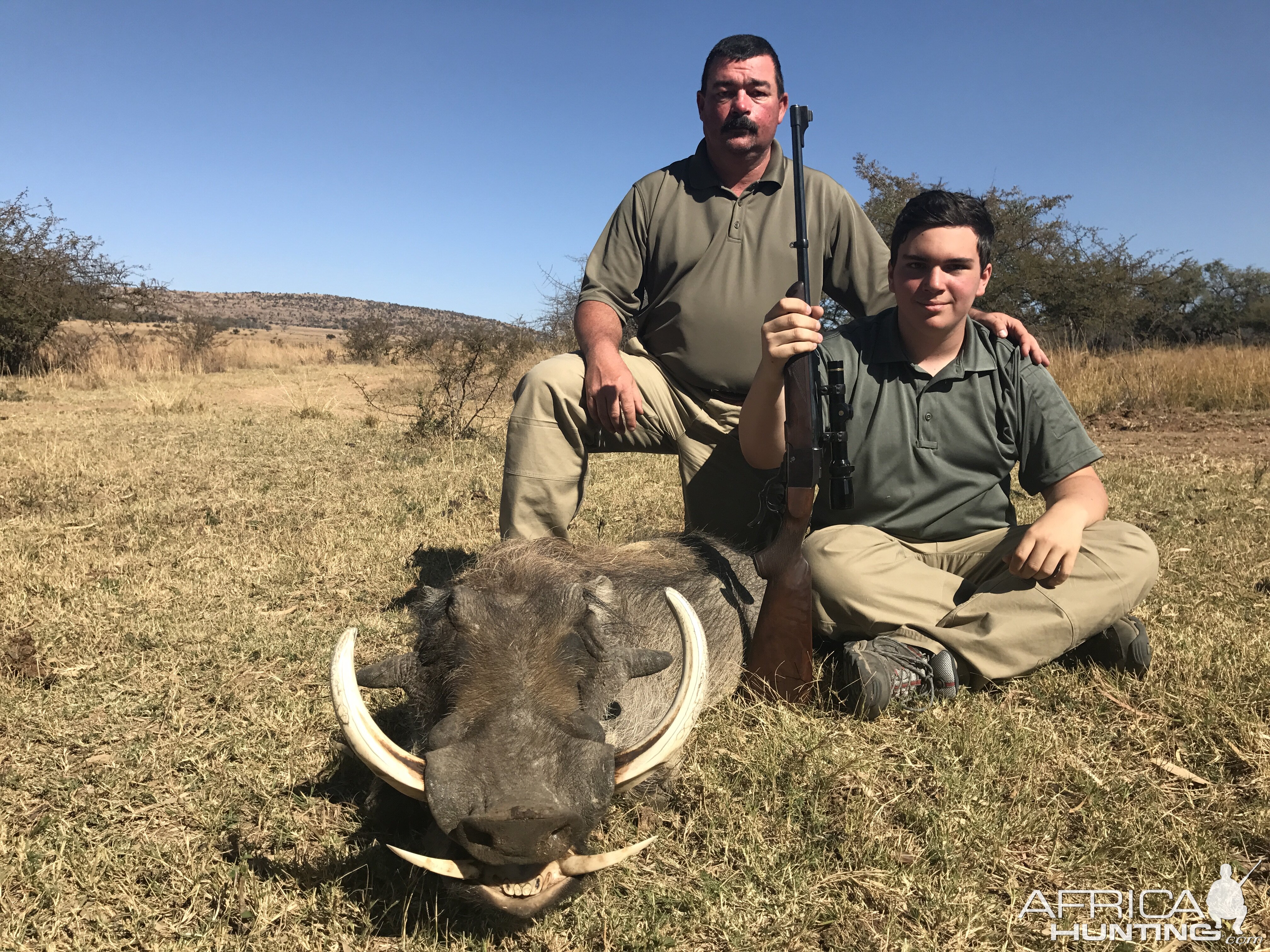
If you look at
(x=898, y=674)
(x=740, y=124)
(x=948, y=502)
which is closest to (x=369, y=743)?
(x=898, y=674)

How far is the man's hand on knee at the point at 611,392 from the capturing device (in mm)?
3434

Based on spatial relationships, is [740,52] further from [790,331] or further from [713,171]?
[790,331]

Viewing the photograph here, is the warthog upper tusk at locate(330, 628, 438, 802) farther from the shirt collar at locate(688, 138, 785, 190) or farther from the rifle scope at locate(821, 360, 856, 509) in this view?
the shirt collar at locate(688, 138, 785, 190)

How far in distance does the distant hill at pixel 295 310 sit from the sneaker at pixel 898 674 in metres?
68.0

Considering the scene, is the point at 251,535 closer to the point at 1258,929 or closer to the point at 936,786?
the point at 936,786

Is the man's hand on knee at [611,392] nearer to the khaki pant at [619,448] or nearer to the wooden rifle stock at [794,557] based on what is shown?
the khaki pant at [619,448]

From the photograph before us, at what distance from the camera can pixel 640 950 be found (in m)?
1.89

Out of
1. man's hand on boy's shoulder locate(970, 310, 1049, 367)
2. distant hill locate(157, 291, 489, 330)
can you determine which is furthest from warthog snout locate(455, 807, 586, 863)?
distant hill locate(157, 291, 489, 330)

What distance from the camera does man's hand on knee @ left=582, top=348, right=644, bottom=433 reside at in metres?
3.43

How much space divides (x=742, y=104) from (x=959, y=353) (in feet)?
4.99

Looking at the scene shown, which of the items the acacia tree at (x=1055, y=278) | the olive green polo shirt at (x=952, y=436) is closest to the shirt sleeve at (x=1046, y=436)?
the olive green polo shirt at (x=952, y=436)

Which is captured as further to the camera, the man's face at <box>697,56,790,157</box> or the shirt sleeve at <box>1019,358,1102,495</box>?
the man's face at <box>697,56,790,157</box>

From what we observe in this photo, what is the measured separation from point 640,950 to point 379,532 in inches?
147

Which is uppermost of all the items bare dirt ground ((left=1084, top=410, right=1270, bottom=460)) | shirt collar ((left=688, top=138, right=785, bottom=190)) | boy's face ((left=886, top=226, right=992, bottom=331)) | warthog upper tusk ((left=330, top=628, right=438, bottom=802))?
shirt collar ((left=688, top=138, right=785, bottom=190))
